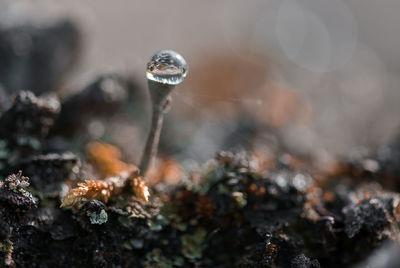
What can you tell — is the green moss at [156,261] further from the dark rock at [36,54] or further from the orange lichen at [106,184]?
the dark rock at [36,54]

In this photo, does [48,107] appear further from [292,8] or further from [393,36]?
[393,36]

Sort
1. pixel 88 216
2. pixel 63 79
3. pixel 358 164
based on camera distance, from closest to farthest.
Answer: pixel 88 216 → pixel 358 164 → pixel 63 79

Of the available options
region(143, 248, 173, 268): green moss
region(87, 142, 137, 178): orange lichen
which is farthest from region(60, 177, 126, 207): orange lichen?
region(143, 248, 173, 268): green moss

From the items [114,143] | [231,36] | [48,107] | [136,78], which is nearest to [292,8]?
[231,36]

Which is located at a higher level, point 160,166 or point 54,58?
point 54,58

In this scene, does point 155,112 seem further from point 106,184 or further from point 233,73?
point 233,73

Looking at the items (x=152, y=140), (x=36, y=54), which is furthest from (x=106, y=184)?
(x=36, y=54)

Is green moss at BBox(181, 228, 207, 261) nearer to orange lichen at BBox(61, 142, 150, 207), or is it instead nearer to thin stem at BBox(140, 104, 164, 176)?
orange lichen at BBox(61, 142, 150, 207)
